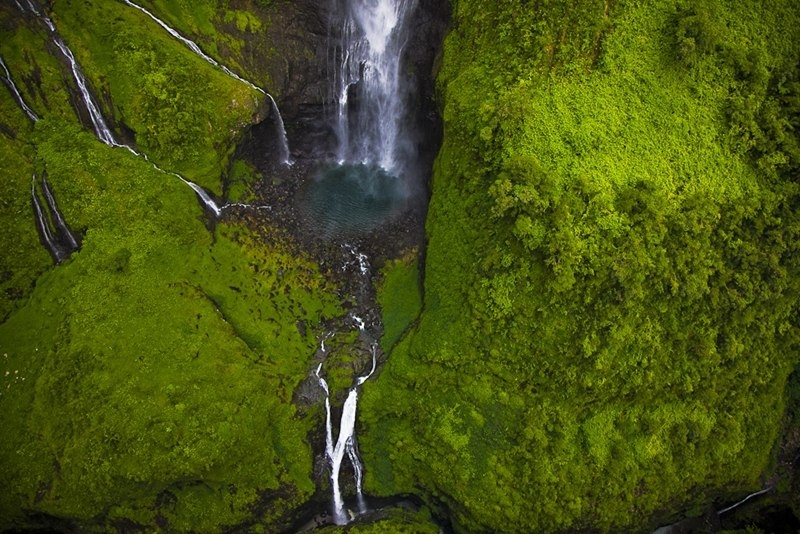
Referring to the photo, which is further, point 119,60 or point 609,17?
point 119,60

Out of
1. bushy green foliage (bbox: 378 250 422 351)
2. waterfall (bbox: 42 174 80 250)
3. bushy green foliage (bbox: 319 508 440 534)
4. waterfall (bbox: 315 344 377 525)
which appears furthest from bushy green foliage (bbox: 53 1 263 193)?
bushy green foliage (bbox: 319 508 440 534)

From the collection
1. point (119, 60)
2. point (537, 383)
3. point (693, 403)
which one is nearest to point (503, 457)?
point (537, 383)

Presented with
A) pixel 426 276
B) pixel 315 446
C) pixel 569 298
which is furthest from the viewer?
pixel 426 276

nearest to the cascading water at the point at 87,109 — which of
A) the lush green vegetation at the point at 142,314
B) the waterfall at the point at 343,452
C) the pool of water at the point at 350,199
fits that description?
the lush green vegetation at the point at 142,314

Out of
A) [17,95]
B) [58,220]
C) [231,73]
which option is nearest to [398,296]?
[231,73]

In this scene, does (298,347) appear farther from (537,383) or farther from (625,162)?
(625,162)

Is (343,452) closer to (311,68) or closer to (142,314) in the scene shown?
(142,314)

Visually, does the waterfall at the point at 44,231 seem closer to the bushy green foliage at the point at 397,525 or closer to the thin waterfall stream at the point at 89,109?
the thin waterfall stream at the point at 89,109

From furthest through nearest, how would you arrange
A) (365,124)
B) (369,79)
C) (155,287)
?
(365,124) < (369,79) < (155,287)
